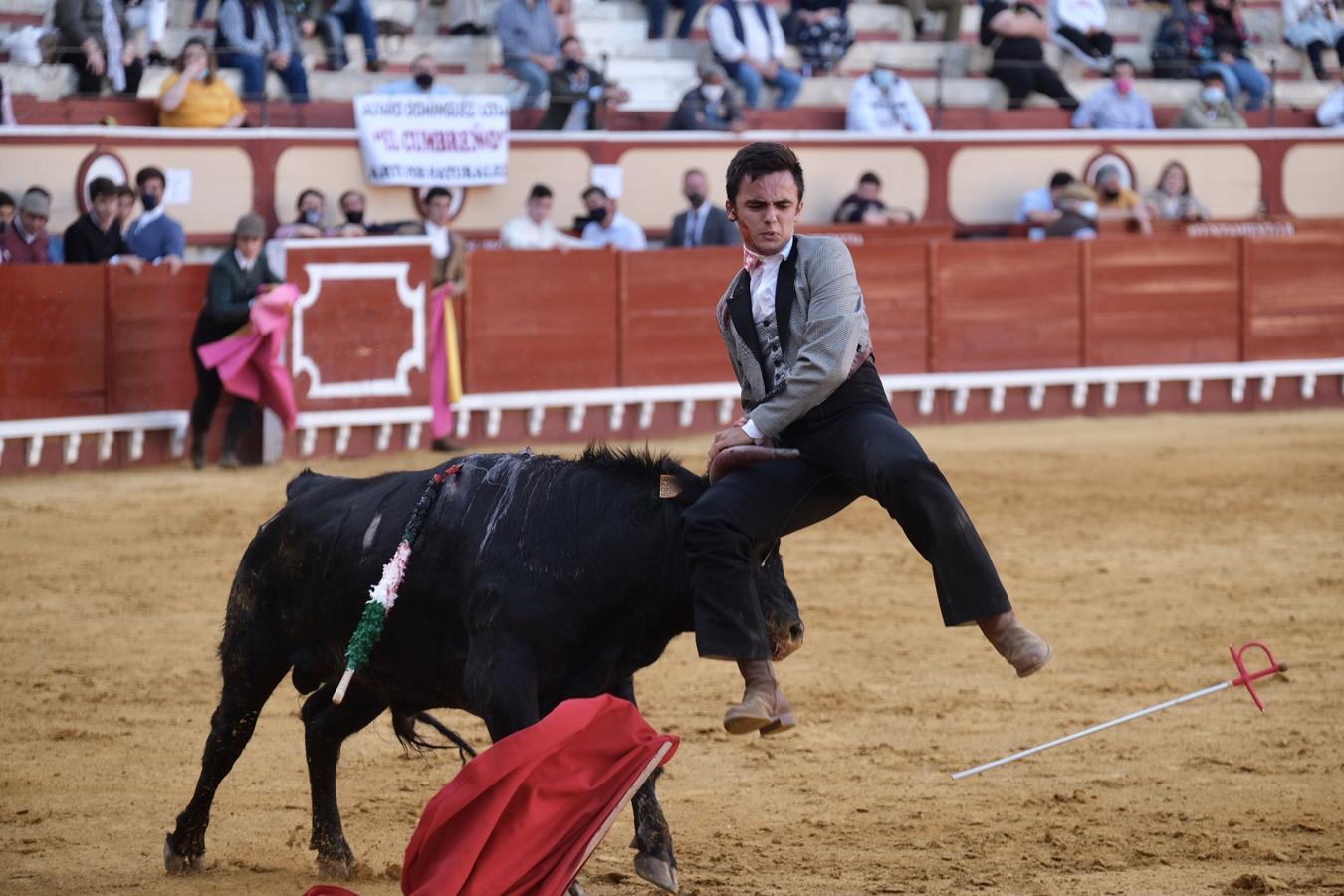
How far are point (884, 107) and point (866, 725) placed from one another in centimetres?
986

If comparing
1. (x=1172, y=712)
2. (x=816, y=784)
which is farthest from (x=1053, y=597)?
(x=816, y=784)

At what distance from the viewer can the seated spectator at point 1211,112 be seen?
16.4 meters

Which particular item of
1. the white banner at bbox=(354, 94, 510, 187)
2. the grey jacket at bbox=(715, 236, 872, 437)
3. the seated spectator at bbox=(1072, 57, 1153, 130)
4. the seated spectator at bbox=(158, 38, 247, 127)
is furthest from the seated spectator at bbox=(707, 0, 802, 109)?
the grey jacket at bbox=(715, 236, 872, 437)

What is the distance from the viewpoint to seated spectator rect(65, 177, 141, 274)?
10.9 metres

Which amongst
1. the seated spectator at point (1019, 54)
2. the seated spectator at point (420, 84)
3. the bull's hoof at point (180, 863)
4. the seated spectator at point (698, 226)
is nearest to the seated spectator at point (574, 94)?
the seated spectator at point (420, 84)

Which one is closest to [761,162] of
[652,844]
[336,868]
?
[652,844]

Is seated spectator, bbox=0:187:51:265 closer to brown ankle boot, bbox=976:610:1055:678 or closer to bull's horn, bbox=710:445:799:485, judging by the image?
bull's horn, bbox=710:445:799:485

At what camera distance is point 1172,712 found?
241 inches

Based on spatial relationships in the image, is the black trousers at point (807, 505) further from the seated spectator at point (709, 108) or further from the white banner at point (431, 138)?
the seated spectator at point (709, 108)

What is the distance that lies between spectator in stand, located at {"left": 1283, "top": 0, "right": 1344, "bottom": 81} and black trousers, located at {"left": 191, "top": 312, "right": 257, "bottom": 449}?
452 inches

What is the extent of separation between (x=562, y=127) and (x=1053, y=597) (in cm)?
694

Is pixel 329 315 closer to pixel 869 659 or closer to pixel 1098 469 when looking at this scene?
pixel 1098 469

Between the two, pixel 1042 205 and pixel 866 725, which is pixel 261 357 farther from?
pixel 1042 205

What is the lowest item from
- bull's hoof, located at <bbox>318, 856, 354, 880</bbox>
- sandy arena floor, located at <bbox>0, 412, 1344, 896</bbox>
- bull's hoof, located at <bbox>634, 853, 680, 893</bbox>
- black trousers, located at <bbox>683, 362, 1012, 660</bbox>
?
sandy arena floor, located at <bbox>0, 412, 1344, 896</bbox>
